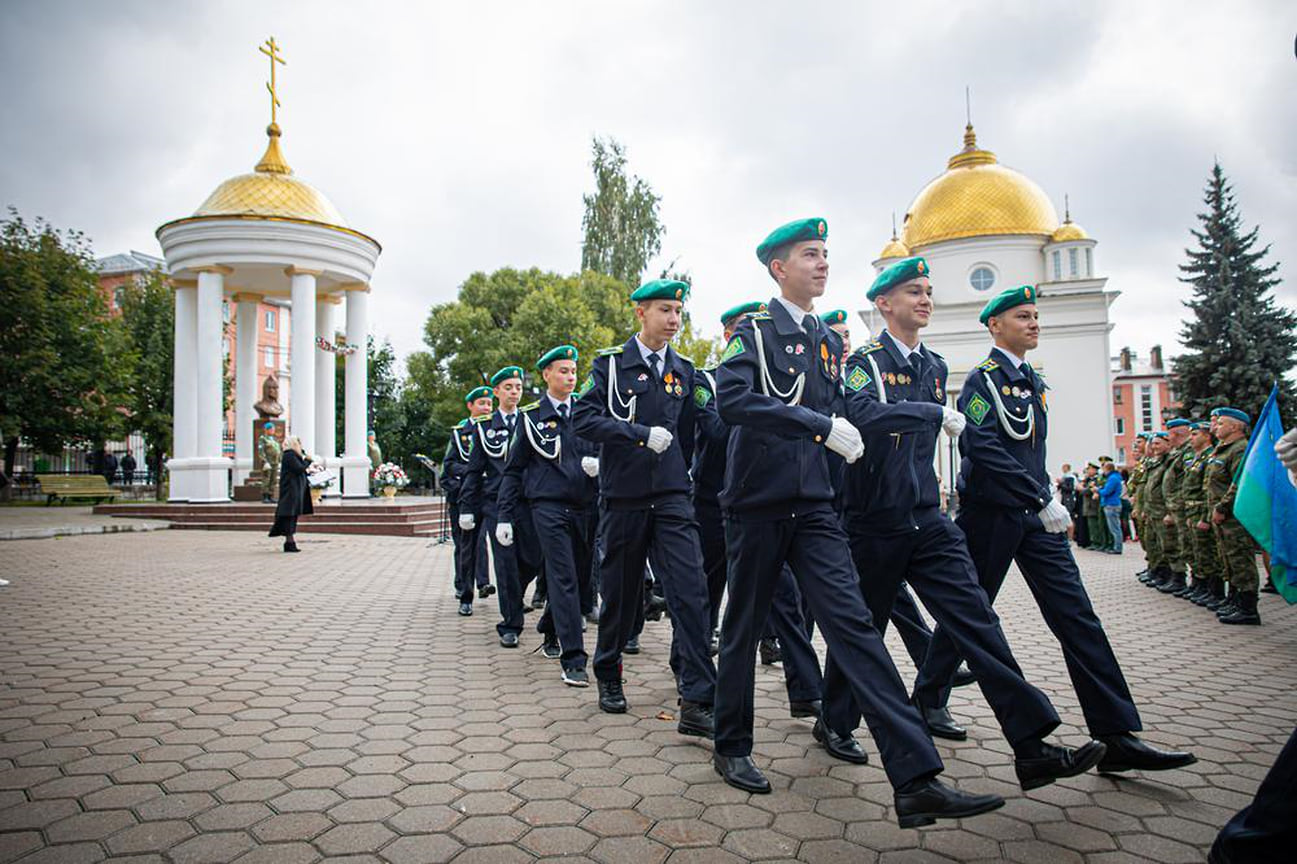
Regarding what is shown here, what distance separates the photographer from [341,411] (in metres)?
50.2

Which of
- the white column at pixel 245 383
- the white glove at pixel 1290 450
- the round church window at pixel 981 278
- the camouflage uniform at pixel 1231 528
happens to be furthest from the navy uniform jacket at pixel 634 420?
the round church window at pixel 981 278

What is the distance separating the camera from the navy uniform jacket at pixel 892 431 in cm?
372

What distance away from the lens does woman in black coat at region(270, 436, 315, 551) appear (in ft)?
46.5

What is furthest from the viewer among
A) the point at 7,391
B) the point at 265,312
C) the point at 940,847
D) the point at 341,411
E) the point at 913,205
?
the point at 265,312

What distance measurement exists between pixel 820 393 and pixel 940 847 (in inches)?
74.6

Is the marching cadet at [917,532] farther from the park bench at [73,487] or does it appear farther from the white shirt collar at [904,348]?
the park bench at [73,487]

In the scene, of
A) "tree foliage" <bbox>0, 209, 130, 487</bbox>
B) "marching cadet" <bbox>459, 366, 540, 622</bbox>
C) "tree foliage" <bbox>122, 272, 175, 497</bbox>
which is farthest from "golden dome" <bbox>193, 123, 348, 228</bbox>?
"marching cadet" <bbox>459, 366, 540, 622</bbox>

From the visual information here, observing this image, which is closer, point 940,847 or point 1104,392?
point 940,847

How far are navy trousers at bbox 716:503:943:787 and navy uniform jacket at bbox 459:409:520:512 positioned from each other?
4286mm

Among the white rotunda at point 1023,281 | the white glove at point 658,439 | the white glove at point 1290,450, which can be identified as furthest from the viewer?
the white rotunda at point 1023,281

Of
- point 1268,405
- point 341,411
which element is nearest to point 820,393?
point 1268,405

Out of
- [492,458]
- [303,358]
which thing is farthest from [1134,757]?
[303,358]

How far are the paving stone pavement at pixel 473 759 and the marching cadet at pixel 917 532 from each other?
257 millimetres

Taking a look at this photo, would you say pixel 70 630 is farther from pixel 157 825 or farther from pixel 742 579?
pixel 742 579
